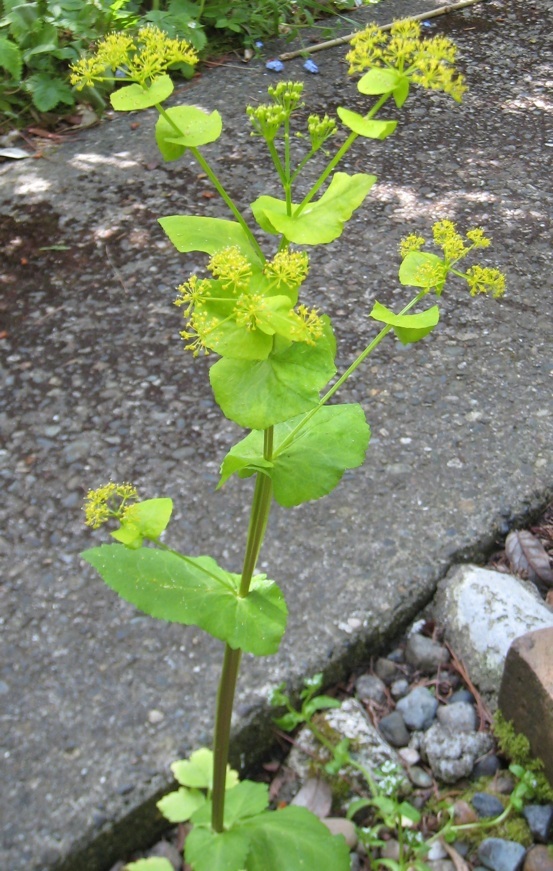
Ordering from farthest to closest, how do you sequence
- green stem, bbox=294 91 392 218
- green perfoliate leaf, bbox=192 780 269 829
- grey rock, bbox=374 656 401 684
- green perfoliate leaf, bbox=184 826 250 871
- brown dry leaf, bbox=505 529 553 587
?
brown dry leaf, bbox=505 529 553 587
grey rock, bbox=374 656 401 684
green perfoliate leaf, bbox=192 780 269 829
green perfoliate leaf, bbox=184 826 250 871
green stem, bbox=294 91 392 218

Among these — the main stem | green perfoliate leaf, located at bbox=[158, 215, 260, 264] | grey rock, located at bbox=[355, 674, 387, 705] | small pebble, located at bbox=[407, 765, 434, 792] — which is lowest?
small pebble, located at bbox=[407, 765, 434, 792]

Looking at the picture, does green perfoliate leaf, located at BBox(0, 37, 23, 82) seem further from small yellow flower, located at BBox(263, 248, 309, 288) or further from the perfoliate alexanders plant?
small yellow flower, located at BBox(263, 248, 309, 288)

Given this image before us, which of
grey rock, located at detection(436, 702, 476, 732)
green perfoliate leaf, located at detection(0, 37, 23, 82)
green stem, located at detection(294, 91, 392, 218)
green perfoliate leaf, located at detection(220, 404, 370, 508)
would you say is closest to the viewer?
green stem, located at detection(294, 91, 392, 218)

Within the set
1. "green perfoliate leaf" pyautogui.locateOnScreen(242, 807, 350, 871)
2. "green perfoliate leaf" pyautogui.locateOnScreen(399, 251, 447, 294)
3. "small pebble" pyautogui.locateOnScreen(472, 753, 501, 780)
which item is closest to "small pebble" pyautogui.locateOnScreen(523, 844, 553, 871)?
"small pebble" pyautogui.locateOnScreen(472, 753, 501, 780)

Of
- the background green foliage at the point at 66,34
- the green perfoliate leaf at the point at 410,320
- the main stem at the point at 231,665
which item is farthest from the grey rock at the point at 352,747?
the background green foliage at the point at 66,34

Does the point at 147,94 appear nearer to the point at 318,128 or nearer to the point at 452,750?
the point at 318,128
